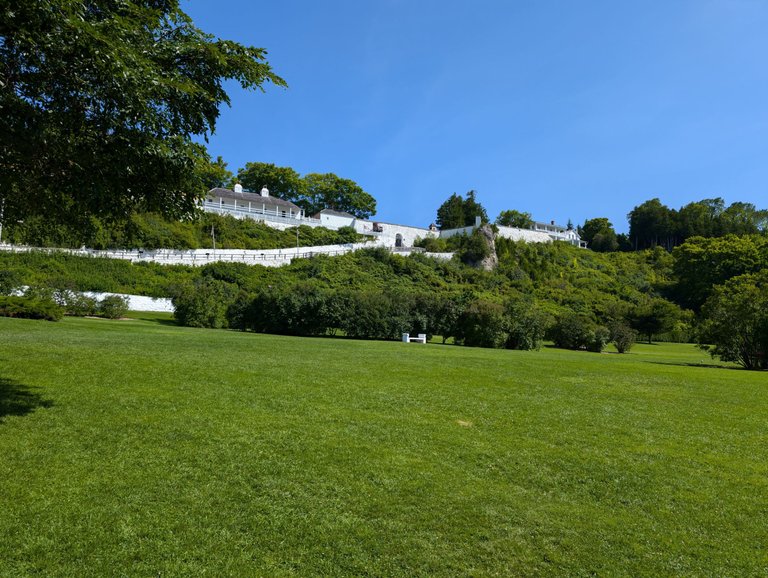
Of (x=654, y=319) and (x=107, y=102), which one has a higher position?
(x=107, y=102)

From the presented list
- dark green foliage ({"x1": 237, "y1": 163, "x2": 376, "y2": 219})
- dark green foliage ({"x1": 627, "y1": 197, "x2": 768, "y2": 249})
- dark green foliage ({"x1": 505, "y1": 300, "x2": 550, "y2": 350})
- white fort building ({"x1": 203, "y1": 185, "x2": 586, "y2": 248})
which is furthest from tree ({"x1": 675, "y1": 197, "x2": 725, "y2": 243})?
dark green foliage ({"x1": 505, "y1": 300, "x2": 550, "y2": 350})

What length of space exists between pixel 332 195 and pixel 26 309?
86149 millimetres

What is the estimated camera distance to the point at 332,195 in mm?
107062

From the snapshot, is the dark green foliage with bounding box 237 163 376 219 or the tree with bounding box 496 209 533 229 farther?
the tree with bounding box 496 209 533 229

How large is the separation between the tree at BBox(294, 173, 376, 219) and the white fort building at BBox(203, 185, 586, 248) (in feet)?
61.7

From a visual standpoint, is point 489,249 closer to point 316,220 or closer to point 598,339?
point 316,220

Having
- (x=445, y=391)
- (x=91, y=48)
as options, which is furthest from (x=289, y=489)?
(x=445, y=391)

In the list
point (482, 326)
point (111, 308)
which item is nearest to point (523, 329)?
point (482, 326)

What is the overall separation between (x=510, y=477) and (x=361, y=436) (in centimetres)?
219

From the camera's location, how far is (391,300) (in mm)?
32031

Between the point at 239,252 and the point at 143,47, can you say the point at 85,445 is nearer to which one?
the point at 143,47

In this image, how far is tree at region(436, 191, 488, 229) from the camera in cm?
9594

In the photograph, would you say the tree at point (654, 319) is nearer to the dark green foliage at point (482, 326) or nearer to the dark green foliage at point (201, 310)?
the dark green foliage at point (482, 326)

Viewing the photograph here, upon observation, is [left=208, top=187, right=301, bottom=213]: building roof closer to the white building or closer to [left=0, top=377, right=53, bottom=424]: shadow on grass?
the white building
